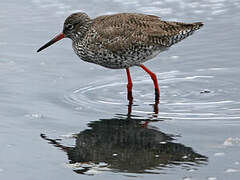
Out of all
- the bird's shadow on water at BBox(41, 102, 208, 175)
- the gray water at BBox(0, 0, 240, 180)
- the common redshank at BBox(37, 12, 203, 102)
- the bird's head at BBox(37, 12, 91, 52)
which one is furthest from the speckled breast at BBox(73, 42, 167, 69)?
the bird's shadow on water at BBox(41, 102, 208, 175)

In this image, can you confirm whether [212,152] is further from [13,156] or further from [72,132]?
[13,156]

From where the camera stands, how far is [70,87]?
980 cm

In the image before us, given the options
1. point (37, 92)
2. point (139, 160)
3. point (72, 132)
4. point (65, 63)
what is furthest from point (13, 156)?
point (65, 63)

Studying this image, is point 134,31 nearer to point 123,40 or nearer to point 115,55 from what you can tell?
point 123,40

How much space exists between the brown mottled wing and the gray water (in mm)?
817

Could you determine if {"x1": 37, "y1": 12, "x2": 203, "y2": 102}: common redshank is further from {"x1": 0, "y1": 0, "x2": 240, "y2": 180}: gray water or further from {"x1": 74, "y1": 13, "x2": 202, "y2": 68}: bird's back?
{"x1": 0, "y1": 0, "x2": 240, "y2": 180}: gray water

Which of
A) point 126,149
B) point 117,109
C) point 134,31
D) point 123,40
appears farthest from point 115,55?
point 126,149

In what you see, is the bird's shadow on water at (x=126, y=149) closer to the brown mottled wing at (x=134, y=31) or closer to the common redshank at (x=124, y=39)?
the common redshank at (x=124, y=39)

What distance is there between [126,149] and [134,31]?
2.68m

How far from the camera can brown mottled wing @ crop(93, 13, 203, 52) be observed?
30.5ft

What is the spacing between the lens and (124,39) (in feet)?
30.6

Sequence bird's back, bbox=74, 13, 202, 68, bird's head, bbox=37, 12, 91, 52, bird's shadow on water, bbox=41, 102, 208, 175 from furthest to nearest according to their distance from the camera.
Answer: bird's head, bbox=37, 12, 91, 52, bird's back, bbox=74, 13, 202, 68, bird's shadow on water, bbox=41, 102, 208, 175

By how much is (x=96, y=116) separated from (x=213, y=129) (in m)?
1.76

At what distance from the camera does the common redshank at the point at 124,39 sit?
30.5ft
